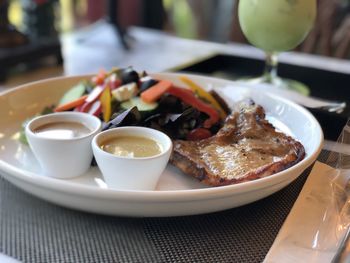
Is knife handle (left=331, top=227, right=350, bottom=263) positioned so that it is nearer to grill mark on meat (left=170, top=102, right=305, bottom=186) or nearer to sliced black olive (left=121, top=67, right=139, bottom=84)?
grill mark on meat (left=170, top=102, right=305, bottom=186)

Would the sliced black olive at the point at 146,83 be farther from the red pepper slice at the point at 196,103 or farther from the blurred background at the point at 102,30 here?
the blurred background at the point at 102,30

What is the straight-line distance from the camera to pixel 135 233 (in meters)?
0.72

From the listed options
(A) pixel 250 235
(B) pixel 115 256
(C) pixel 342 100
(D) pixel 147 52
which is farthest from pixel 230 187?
(D) pixel 147 52

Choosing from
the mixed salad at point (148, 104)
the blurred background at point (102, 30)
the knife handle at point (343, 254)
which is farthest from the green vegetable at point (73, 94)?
the knife handle at point (343, 254)

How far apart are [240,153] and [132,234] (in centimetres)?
A: 28

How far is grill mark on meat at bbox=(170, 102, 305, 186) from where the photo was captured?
0.80 metres

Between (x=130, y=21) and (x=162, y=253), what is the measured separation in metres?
2.51

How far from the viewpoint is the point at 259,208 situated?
80 centimetres

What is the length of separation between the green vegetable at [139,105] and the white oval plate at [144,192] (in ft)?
0.68

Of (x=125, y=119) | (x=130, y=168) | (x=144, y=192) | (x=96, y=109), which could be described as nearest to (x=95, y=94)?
(x=96, y=109)

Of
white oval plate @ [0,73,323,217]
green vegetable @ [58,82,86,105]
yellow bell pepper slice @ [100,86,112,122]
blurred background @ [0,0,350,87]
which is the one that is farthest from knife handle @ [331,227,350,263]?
blurred background @ [0,0,350,87]

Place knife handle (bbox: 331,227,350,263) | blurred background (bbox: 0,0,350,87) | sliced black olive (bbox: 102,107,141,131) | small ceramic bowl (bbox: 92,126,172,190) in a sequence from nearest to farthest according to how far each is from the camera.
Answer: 1. knife handle (bbox: 331,227,350,263)
2. small ceramic bowl (bbox: 92,126,172,190)
3. sliced black olive (bbox: 102,107,141,131)
4. blurred background (bbox: 0,0,350,87)

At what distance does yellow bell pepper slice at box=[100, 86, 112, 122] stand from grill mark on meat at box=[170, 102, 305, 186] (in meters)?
0.23

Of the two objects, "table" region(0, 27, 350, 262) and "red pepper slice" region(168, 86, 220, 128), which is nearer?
"table" region(0, 27, 350, 262)
